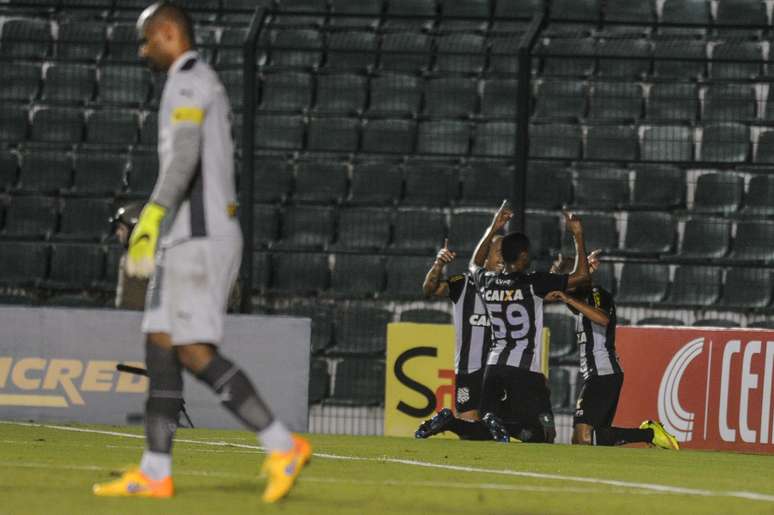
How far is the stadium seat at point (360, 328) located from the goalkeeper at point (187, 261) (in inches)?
340

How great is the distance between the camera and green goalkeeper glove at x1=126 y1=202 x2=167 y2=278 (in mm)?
5633

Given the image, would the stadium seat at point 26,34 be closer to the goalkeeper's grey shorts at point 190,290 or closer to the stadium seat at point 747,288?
the stadium seat at point 747,288

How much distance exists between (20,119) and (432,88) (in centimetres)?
468

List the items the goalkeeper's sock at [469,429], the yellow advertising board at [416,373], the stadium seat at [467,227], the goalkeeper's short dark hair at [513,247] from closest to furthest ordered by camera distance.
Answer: the goalkeeper's sock at [469,429] < the goalkeeper's short dark hair at [513,247] < the yellow advertising board at [416,373] < the stadium seat at [467,227]

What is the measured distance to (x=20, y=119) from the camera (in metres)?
17.5

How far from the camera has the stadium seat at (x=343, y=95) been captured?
57.4ft

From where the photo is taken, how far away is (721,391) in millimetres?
12797

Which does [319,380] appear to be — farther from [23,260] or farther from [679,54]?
[679,54]

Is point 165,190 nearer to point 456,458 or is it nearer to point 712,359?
point 456,458

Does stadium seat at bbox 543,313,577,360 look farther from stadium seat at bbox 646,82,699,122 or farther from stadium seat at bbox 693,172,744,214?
stadium seat at bbox 646,82,699,122

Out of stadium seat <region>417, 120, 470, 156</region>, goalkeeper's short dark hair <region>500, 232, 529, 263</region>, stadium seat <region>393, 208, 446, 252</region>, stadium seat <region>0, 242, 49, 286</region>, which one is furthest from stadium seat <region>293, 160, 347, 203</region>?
goalkeeper's short dark hair <region>500, 232, 529, 263</region>

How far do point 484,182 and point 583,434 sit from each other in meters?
4.32

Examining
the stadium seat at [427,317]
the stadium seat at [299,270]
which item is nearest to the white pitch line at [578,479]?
the stadium seat at [427,317]

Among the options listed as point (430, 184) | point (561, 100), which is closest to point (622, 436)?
point (430, 184)
